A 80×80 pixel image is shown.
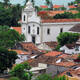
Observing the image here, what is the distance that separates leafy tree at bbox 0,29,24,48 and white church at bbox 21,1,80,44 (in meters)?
3.00

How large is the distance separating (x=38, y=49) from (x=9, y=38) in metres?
3.55

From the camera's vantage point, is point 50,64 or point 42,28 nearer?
point 50,64

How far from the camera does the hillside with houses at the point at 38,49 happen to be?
3173 centimetres

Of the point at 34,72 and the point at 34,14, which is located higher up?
the point at 34,14

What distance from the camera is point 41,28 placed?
182 ft

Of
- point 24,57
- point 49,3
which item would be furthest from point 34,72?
point 49,3

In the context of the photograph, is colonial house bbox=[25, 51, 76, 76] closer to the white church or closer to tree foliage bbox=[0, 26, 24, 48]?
tree foliage bbox=[0, 26, 24, 48]

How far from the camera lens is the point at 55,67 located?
34.6 metres

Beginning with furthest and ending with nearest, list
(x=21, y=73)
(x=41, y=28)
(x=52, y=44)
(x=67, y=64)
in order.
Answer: (x=41, y=28) < (x=52, y=44) < (x=67, y=64) < (x=21, y=73)

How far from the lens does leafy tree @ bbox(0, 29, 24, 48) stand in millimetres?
44994

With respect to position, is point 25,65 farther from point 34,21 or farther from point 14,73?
point 34,21

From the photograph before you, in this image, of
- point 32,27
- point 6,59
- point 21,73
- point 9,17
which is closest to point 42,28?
point 32,27

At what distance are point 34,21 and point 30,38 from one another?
91.5 inches

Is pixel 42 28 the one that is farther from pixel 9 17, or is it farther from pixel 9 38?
pixel 9 17
